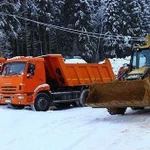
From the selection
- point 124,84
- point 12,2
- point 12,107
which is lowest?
point 12,107

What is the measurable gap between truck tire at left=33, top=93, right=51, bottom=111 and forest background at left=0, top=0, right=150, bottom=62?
92.6ft

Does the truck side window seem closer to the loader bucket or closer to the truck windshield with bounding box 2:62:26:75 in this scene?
the truck windshield with bounding box 2:62:26:75

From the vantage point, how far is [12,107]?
1711cm

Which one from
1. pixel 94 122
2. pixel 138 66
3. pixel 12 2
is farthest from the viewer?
pixel 12 2

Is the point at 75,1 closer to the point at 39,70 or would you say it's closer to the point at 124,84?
the point at 39,70

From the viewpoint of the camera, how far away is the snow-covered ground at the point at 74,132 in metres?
8.55

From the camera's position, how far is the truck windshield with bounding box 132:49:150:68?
1330 centimetres

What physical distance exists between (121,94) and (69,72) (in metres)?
6.21

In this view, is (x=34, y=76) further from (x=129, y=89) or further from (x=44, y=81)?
(x=129, y=89)

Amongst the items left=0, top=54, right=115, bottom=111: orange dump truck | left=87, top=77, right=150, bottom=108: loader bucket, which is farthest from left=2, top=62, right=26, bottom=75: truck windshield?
left=87, top=77, right=150, bottom=108: loader bucket

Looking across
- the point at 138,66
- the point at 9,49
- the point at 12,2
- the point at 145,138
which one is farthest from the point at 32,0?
the point at 145,138

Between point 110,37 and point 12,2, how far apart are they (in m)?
20.1

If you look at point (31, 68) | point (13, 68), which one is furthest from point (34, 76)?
point (13, 68)

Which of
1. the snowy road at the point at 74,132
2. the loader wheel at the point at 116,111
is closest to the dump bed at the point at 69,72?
the snowy road at the point at 74,132
